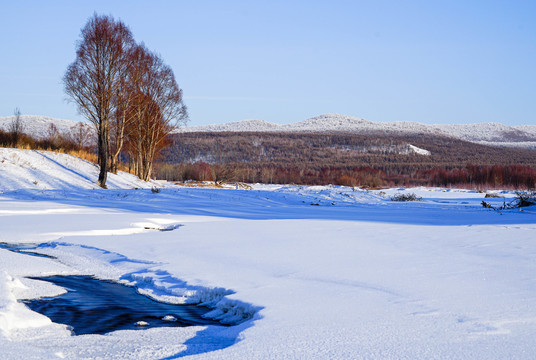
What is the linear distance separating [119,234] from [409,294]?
7.00 metres

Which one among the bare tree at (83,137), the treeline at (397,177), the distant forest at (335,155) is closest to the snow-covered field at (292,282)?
the bare tree at (83,137)

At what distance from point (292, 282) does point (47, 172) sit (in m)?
22.7

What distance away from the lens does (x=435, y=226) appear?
12.1 metres

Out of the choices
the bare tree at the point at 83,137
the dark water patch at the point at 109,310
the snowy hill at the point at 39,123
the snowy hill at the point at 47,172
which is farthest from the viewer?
the snowy hill at the point at 39,123

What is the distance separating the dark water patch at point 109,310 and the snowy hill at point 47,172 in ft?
55.0

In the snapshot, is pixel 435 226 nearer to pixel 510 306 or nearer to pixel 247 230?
pixel 247 230

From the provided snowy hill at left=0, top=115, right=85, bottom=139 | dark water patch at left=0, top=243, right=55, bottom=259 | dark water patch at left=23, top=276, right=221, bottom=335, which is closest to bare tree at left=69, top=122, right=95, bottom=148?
dark water patch at left=0, top=243, right=55, bottom=259

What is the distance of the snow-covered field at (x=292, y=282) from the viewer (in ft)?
13.2

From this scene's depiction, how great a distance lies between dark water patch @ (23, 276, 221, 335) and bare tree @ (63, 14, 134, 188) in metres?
19.7

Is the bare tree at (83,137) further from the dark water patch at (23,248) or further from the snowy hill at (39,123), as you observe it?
the snowy hill at (39,123)

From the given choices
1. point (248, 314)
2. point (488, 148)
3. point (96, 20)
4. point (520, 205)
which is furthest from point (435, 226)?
point (488, 148)

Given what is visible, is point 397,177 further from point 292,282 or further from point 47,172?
point 292,282

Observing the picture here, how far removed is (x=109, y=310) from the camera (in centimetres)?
565

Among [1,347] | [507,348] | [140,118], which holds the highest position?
[140,118]
